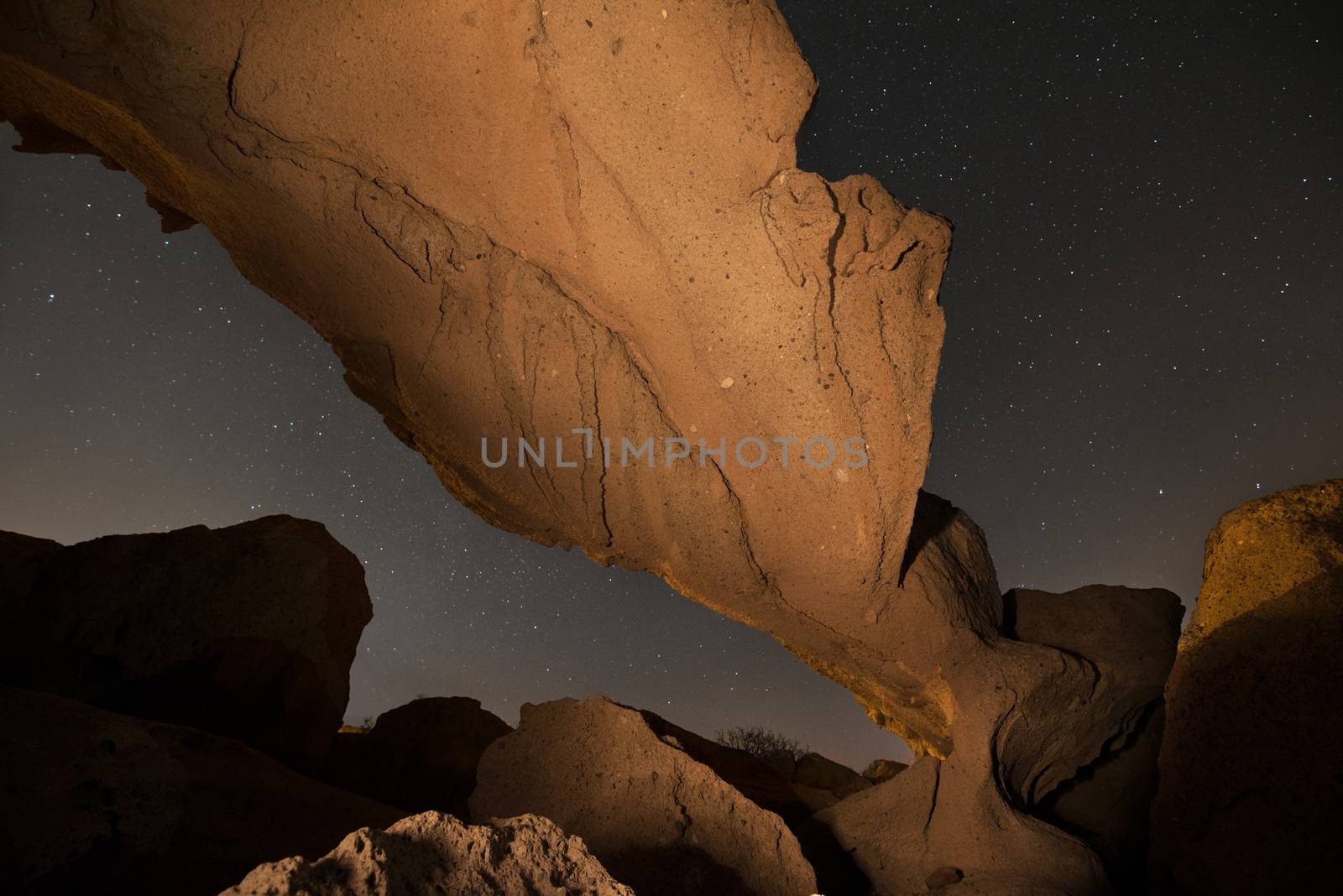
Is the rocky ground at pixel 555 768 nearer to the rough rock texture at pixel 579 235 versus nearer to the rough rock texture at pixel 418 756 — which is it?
the rough rock texture at pixel 418 756

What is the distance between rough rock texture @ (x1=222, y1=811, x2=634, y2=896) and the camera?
3.97ft

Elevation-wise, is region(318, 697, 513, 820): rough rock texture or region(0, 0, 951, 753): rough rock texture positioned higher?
region(0, 0, 951, 753): rough rock texture

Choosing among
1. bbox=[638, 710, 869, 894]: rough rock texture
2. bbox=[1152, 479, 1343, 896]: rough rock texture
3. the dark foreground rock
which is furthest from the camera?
bbox=[638, 710, 869, 894]: rough rock texture

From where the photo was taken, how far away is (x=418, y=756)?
6035mm

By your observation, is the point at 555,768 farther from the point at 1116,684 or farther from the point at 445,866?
the point at 1116,684

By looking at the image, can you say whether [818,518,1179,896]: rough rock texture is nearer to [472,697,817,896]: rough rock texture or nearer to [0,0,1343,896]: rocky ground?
[0,0,1343,896]: rocky ground

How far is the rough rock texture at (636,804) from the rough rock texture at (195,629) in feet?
7.78

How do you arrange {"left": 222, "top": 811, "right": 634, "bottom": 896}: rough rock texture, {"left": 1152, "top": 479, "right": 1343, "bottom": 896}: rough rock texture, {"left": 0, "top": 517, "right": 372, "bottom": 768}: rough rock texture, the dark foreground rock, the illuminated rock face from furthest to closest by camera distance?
{"left": 0, "top": 517, "right": 372, "bottom": 768}: rough rock texture < the dark foreground rock < {"left": 1152, "top": 479, "right": 1343, "bottom": 896}: rough rock texture < the illuminated rock face < {"left": 222, "top": 811, "right": 634, "bottom": 896}: rough rock texture

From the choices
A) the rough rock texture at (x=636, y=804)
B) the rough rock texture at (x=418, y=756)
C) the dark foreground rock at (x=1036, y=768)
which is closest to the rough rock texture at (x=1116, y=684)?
the dark foreground rock at (x=1036, y=768)

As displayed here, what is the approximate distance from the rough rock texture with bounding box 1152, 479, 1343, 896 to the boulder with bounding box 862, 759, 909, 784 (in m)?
4.77

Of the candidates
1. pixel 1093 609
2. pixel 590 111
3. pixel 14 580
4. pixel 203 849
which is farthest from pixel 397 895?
pixel 1093 609

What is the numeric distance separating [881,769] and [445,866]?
8.52 m

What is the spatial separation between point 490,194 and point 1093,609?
541 centimetres

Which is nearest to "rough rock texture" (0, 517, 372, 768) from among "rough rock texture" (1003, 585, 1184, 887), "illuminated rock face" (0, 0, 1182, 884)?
"illuminated rock face" (0, 0, 1182, 884)
